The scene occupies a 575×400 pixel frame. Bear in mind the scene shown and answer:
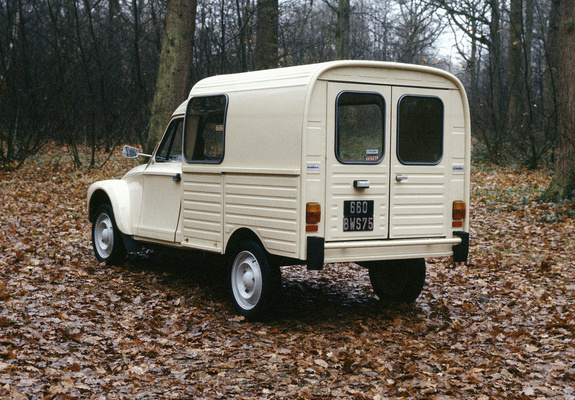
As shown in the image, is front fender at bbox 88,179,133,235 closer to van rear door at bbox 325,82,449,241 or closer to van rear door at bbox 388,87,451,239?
van rear door at bbox 325,82,449,241

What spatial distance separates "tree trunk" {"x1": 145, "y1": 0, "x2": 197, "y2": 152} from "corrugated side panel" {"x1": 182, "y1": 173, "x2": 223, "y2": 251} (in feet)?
21.1

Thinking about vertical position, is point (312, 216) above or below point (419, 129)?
below

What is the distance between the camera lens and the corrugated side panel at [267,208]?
19.4 feet

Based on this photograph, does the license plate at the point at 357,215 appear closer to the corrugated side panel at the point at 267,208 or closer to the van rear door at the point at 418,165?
the van rear door at the point at 418,165

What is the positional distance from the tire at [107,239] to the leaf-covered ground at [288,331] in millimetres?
181

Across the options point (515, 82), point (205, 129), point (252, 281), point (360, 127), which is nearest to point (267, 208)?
point (252, 281)

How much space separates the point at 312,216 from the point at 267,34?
41.9 ft

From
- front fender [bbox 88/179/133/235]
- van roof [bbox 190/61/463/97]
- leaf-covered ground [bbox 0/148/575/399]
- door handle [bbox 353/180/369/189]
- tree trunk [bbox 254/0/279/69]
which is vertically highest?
tree trunk [bbox 254/0/279/69]

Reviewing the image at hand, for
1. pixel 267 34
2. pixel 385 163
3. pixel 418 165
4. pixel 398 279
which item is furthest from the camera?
pixel 267 34

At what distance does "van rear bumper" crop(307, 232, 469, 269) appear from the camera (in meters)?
5.80

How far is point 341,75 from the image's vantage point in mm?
6066

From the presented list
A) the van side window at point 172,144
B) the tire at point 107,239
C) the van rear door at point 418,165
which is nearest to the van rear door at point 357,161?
the van rear door at point 418,165

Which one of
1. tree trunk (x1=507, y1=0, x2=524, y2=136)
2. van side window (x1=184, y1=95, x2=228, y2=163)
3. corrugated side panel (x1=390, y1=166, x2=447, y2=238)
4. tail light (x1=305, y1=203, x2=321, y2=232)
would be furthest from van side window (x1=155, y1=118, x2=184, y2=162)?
tree trunk (x1=507, y1=0, x2=524, y2=136)

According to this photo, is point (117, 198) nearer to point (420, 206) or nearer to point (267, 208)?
point (267, 208)
